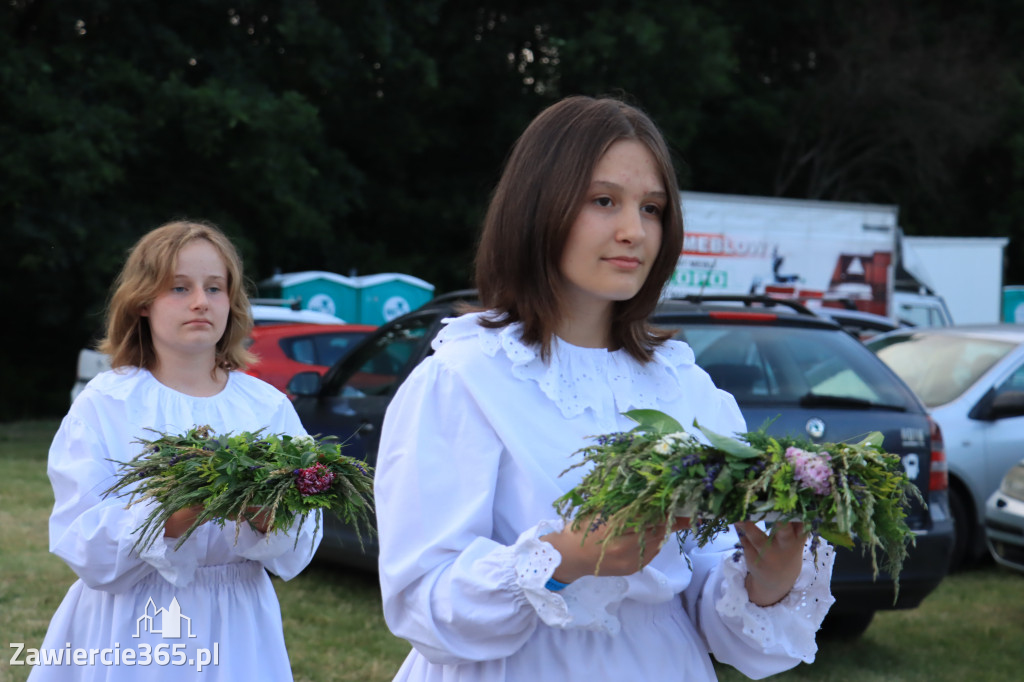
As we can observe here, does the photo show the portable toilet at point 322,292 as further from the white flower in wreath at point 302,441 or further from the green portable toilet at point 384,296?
the white flower in wreath at point 302,441

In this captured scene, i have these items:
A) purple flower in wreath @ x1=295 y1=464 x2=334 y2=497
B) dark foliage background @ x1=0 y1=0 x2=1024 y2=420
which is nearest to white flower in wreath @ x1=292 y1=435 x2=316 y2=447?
purple flower in wreath @ x1=295 y1=464 x2=334 y2=497

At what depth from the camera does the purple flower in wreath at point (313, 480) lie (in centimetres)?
277

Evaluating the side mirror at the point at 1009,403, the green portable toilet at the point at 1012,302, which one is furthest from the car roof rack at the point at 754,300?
the green portable toilet at the point at 1012,302

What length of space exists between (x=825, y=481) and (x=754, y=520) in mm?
125

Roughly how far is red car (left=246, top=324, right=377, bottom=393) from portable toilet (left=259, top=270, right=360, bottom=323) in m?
6.63

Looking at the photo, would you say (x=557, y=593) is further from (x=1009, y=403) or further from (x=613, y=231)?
(x=1009, y=403)

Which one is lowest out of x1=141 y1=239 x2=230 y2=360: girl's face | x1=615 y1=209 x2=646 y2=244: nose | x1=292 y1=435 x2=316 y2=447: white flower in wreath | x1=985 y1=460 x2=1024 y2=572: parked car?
x1=985 y1=460 x2=1024 y2=572: parked car

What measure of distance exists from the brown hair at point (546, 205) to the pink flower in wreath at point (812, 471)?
54 cm

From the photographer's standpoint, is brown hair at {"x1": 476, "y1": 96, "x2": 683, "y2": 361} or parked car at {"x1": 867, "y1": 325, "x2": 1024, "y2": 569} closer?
brown hair at {"x1": 476, "y1": 96, "x2": 683, "y2": 361}

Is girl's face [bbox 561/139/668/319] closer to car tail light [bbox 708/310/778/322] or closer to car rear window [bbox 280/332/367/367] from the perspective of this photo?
car tail light [bbox 708/310/778/322]

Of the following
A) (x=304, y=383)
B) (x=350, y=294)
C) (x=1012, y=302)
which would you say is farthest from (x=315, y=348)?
(x=1012, y=302)

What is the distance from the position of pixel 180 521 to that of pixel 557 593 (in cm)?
143

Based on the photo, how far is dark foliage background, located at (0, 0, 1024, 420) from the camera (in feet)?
55.3

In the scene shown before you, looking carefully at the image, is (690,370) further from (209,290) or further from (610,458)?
(209,290)
